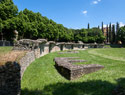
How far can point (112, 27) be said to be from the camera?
67.3 metres

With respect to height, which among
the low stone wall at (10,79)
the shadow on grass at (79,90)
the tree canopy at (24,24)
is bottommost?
the shadow on grass at (79,90)

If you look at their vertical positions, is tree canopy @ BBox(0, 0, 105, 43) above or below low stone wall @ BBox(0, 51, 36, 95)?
above

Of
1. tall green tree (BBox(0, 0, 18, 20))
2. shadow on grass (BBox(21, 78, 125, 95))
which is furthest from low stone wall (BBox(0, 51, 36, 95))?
tall green tree (BBox(0, 0, 18, 20))

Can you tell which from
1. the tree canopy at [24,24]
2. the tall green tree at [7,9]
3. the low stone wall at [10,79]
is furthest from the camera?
the tree canopy at [24,24]

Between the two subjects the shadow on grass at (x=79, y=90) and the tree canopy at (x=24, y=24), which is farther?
the tree canopy at (x=24, y=24)

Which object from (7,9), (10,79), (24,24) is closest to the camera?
(10,79)

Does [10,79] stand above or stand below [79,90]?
above

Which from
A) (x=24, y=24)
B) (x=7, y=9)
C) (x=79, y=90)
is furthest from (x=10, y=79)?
(x=24, y=24)

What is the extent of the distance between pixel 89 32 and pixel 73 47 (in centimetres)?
2564

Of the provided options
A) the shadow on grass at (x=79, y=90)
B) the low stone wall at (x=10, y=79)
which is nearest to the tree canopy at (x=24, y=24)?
the low stone wall at (x=10, y=79)

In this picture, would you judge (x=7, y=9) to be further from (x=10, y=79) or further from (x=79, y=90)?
(x=79, y=90)

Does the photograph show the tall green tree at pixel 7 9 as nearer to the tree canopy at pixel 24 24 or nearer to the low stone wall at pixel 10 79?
the tree canopy at pixel 24 24

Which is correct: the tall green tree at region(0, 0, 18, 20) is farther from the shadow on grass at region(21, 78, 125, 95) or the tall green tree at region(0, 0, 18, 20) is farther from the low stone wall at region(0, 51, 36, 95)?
the shadow on grass at region(21, 78, 125, 95)

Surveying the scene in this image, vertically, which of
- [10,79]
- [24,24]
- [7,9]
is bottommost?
[10,79]
